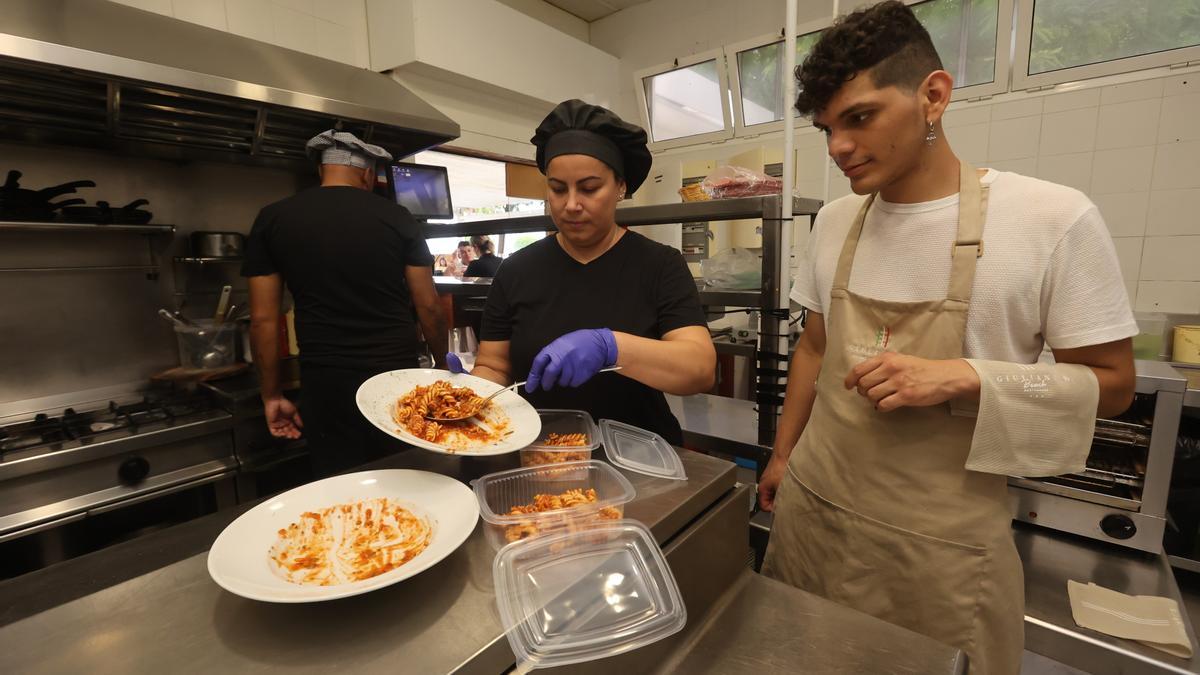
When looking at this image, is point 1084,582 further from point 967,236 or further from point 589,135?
point 589,135

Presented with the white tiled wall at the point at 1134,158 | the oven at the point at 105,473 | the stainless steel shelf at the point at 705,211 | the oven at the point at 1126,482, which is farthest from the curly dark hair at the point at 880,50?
the oven at the point at 105,473

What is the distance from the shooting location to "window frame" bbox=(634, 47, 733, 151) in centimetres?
441

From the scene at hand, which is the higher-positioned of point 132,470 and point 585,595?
point 585,595

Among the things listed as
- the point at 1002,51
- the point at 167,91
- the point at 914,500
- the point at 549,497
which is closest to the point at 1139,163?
the point at 1002,51

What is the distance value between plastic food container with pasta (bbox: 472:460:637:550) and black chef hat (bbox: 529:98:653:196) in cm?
76

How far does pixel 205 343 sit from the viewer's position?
2.65m

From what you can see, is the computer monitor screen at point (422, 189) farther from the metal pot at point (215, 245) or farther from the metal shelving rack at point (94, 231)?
the metal shelving rack at point (94, 231)

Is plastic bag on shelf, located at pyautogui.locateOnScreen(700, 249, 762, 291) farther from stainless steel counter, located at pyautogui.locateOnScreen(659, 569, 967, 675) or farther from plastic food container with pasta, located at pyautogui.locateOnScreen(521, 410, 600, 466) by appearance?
stainless steel counter, located at pyautogui.locateOnScreen(659, 569, 967, 675)

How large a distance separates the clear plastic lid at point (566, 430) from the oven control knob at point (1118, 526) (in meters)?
1.79

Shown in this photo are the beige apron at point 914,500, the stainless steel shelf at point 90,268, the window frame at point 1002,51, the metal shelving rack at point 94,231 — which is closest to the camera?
the beige apron at point 914,500

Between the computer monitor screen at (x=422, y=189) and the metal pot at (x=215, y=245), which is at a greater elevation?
the computer monitor screen at (x=422, y=189)

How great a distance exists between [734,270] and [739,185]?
1.05ft

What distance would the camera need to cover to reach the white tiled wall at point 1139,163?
8.96 ft

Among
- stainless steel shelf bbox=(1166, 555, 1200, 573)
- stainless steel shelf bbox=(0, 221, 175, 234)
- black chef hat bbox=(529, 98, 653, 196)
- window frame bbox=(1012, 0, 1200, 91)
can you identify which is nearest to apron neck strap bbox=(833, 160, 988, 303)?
black chef hat bbox=(529, 98, 653, 196)
